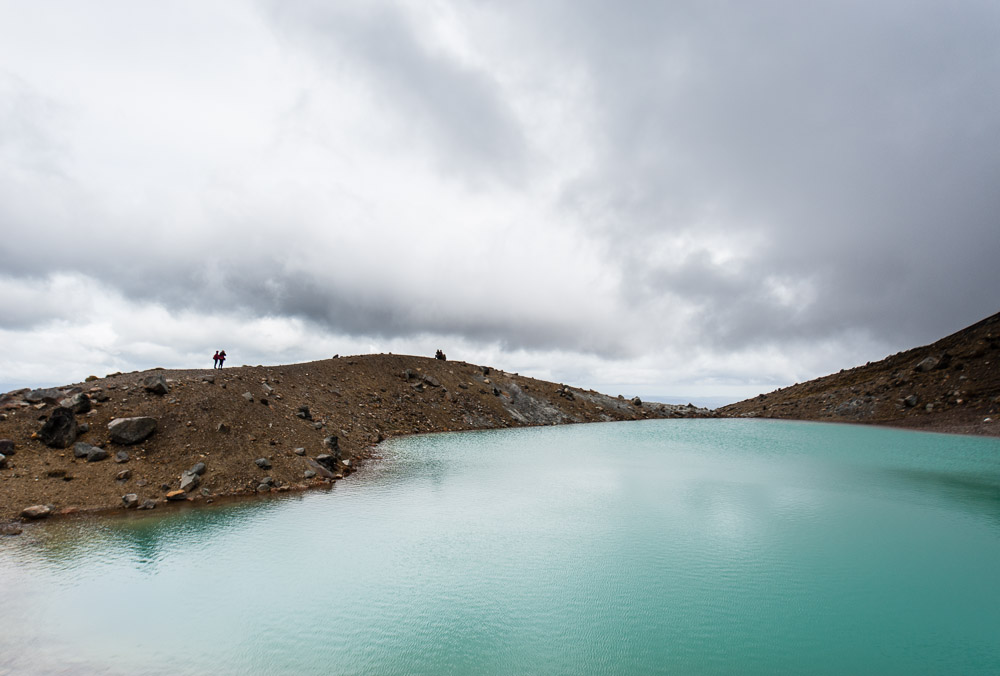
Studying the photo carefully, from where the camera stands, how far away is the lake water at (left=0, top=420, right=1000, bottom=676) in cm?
1002

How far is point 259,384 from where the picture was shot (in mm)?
40875

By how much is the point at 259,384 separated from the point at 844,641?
42429 mm

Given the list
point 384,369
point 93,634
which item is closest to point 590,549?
point 93,634

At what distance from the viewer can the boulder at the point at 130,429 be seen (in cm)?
2467

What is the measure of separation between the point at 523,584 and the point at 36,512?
2098 cm

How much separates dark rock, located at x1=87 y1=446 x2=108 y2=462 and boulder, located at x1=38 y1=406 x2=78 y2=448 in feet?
4.95

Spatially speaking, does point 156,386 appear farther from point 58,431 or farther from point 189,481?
point 189,481

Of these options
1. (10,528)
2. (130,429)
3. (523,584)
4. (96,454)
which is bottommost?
(523,584)

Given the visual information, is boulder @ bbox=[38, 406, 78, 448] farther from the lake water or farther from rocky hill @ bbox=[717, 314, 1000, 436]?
rocky hill @ bbox=[717, 314, 1000, 436]

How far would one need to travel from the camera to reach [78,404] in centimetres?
2564

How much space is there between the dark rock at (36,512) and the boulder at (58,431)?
5.30 meters

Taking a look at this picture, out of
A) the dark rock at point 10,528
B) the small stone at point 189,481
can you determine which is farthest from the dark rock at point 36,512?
the small stone at point 189,481

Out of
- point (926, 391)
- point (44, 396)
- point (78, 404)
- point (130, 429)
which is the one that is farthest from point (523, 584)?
point (926, 391)

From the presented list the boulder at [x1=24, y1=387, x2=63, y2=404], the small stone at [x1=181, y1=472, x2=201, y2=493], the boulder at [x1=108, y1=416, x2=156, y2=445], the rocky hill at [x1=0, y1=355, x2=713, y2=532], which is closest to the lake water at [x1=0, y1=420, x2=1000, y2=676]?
the rocky hill at [x1=0, y1=355, x2=713, y2=532]
